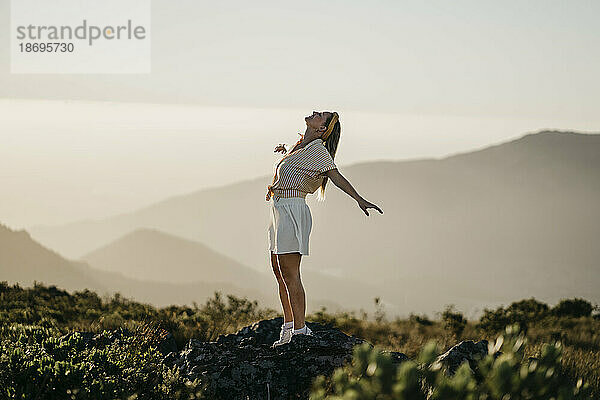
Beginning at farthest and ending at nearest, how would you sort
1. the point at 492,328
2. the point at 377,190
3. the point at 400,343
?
the point at 377,190
the point at 492,328
the point at 400,343

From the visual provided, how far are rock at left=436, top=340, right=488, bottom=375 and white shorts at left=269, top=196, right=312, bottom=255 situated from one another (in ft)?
4.79

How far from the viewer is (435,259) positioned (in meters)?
96.9

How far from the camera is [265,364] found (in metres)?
5.41

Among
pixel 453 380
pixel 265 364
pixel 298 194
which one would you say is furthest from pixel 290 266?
pixel 453 380

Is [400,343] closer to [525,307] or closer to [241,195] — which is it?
[525,307]

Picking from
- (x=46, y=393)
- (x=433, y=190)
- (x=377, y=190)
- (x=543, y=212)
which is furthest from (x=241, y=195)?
(x=46, y=393)

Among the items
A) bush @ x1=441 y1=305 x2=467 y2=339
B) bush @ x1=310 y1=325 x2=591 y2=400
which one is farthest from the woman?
bush @ x1=441 y1=305 x2=467 y2=339

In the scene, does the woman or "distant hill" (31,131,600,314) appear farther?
"distant hill" (31,131,600,314)

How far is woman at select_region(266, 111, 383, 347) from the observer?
6.02 metres

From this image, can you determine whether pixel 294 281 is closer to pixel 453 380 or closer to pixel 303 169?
pixel 303 169

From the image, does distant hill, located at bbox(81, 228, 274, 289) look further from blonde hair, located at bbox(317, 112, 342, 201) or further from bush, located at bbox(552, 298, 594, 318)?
blonde hair, located at bbox(317, 112, 342, 201)

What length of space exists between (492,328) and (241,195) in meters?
100

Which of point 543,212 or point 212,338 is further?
point 543,212

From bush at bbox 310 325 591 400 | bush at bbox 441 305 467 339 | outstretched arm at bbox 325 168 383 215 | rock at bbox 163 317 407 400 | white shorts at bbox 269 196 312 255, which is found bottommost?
bush at bbox 441 305 467 339
